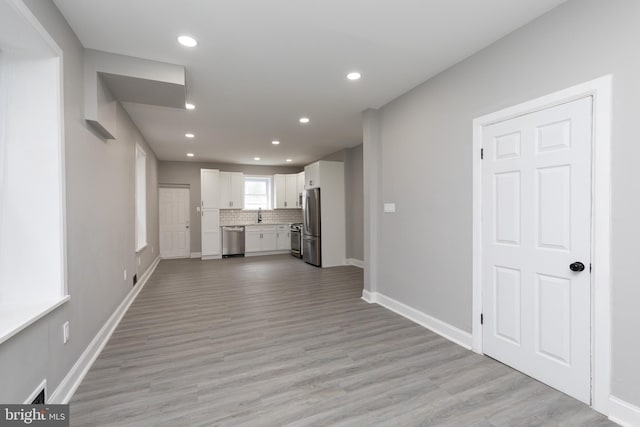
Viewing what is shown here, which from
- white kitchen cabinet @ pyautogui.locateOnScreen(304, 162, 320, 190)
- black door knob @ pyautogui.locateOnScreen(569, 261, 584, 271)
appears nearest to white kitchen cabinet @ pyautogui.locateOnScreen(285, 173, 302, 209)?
white kitchen cabinet @ pyautogui.locateOnScreen(304, 162, 320, 190)

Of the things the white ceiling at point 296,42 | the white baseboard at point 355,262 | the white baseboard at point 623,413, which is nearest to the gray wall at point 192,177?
the white ceiling at point 296,42

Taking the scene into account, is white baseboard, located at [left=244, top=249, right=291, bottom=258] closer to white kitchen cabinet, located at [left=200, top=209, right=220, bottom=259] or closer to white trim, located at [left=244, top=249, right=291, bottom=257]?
white trim, located at [left=244, top=249, right=291, bottom=257]

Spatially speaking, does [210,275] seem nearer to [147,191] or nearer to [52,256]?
[147,191]

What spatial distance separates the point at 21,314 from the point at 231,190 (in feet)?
22.8

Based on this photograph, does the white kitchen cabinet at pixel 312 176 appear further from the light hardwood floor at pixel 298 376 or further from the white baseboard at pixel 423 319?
the light hardwood floor at pixel 298 376

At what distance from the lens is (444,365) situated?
95.5 inches

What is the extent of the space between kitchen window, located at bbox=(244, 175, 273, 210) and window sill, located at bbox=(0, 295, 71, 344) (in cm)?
714

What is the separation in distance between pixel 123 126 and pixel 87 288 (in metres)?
2.35

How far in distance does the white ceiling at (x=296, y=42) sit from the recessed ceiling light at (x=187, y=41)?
47 mm

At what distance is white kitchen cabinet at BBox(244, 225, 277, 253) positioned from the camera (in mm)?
8438

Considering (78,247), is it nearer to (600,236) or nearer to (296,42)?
(296,42)

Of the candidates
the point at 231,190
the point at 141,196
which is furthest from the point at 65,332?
the point at 231,190

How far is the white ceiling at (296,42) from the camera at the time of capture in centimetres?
205

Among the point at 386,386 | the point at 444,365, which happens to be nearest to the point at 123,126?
the point at 386,386
